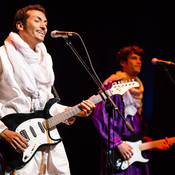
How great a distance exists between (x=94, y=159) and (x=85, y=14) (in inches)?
87.5

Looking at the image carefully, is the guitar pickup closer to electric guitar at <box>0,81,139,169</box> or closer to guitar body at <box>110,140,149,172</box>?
electric guitar at <box>0,81,139,169</box>

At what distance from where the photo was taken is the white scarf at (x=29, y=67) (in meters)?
1.91

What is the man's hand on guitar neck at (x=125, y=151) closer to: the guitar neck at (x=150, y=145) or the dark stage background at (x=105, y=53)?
the guitar neck at (x=150, y=145)

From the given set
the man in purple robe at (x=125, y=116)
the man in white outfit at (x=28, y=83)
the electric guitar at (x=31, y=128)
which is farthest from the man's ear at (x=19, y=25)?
the man in purple robe at (x=125, y=116)

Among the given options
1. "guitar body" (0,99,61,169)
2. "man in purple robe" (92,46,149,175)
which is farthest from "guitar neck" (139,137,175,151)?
"guitar body" (0,99,61,169)

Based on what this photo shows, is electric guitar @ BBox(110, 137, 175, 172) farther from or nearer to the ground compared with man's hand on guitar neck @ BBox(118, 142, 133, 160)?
nearer to the ground

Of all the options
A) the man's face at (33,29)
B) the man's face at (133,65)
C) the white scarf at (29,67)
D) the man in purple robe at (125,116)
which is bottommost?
the man in purple robe at (125,116)

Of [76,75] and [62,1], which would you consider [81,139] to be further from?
[62,1]

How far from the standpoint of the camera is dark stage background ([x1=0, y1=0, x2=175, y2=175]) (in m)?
3.35

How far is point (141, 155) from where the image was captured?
2883 millimetres

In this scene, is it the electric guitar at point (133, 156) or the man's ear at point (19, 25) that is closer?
the man's ear at point (19, 25)

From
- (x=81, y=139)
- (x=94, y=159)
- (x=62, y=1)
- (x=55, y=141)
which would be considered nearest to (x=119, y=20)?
(x=62, y=1)

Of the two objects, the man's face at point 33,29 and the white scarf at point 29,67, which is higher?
the man's face at point 33,29

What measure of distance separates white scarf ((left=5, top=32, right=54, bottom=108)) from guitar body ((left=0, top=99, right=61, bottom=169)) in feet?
0.55
